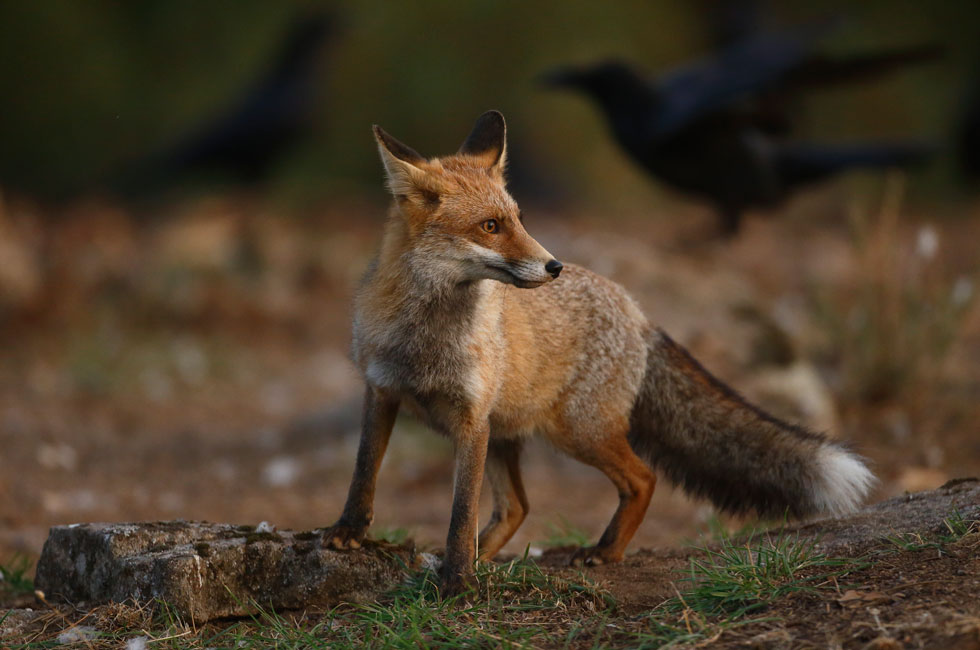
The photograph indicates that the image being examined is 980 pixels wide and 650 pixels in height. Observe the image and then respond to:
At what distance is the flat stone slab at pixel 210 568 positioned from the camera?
3.56 m

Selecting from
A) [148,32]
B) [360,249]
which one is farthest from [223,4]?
[360,249]

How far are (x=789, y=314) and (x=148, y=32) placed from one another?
10466mm

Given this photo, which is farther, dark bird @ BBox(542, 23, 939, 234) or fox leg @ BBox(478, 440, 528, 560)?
dark bird @ BBox(542, 23, 939, 234)

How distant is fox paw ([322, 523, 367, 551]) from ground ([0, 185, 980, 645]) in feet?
3.61

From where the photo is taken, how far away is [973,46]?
1606 cm

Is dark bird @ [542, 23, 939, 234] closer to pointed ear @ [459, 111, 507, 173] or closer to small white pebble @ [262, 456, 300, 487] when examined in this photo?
pointed ear @ [459, 111, 507, 173]

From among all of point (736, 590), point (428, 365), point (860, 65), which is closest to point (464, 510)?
point (428, 365)

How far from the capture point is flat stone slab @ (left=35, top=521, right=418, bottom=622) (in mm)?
3562

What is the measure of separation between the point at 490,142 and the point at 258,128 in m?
9.53

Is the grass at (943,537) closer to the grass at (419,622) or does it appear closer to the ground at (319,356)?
the ground at (319,356)

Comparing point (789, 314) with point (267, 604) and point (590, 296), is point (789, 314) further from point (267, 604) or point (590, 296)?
point (267, 604)

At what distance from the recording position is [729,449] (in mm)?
4461

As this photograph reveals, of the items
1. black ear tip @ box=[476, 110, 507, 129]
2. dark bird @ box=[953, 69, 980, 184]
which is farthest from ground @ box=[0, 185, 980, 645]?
black ear tip @ box=[476, 110, 507, 129]

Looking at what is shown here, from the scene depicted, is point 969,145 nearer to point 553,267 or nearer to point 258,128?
point 258,128
